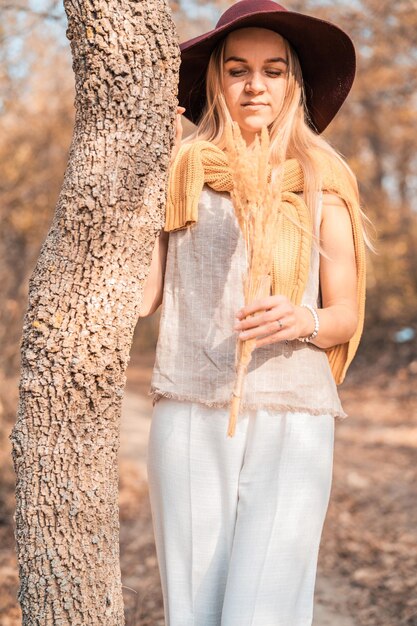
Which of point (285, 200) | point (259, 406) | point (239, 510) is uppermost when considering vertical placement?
point (285, 200)

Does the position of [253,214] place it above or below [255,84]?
below

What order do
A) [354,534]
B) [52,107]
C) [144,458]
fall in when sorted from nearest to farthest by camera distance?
[354,534] < [144,458] < [52,107]

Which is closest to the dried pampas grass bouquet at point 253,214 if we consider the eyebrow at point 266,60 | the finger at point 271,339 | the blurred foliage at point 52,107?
the finger at point 271,339

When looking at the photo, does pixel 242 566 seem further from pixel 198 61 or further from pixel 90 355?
pixel 198 61

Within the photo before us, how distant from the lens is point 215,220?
2.26 m

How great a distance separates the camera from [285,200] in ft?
7.38

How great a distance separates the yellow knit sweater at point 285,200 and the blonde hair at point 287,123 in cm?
5

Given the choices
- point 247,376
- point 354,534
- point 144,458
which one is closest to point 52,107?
point 144,458

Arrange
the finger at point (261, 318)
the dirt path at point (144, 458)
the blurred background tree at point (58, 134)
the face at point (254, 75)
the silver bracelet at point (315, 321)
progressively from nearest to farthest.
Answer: the finger at point (261, 318) < the silver bracelet at point (315, 321) < the face at point (254, 75) < the dirt path at point (144, 458) < the blurred background tree at point (58, 134)

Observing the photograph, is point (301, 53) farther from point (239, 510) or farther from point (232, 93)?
point (239, 510)

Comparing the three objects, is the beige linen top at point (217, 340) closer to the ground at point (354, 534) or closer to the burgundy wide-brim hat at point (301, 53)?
the burgundy wide-brim hat at point (301, 53)

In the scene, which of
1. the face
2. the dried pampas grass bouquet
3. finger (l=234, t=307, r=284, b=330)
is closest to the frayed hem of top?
the dried pampas grass bouquet

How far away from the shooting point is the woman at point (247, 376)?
2162mm

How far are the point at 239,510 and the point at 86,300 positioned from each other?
687 millimetres
